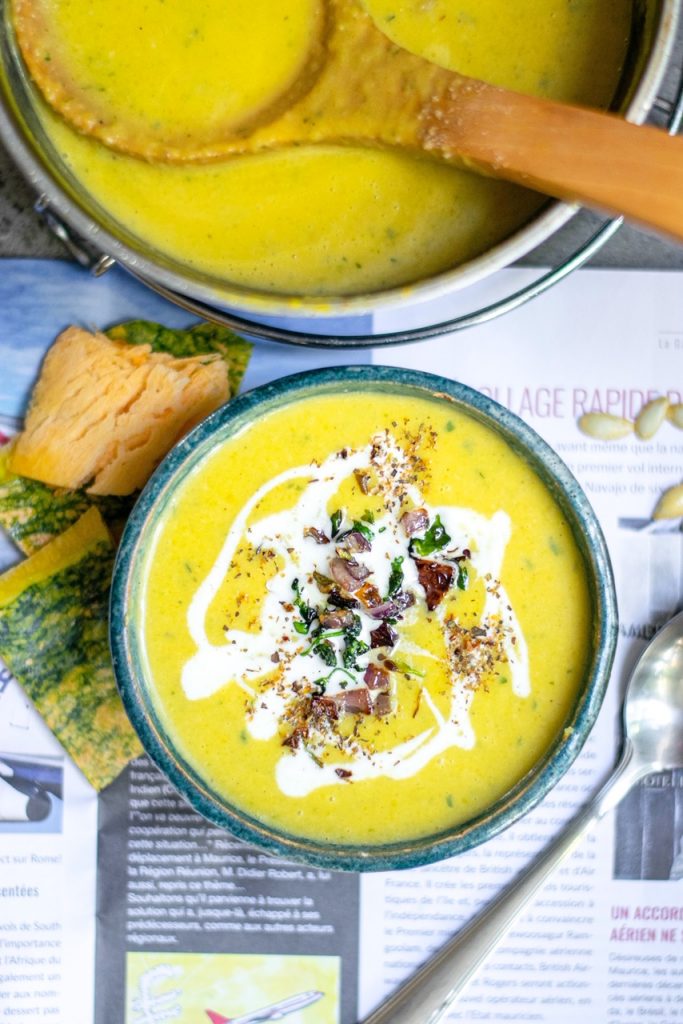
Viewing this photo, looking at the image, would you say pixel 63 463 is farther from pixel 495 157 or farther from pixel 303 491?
pixel 495 157

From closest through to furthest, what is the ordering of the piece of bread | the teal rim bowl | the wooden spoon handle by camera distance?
the wooden spoon handle → the teal rim bowl → the piece of bread

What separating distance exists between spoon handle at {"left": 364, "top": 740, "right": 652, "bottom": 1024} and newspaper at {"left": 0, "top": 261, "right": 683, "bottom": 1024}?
14 mm

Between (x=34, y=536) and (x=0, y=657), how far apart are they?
12cm

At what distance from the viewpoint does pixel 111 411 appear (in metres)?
0.96

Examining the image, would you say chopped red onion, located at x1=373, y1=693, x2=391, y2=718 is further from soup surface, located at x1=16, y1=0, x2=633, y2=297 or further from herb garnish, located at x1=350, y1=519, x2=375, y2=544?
soup surface, located at x1=16, y1=0, x2=633, y2=297

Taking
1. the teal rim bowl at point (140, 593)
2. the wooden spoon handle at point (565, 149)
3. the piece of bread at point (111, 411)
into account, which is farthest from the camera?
the piece of bread at point (111, 411)

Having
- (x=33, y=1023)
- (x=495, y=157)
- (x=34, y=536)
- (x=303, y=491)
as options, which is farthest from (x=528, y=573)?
(x=33, y=1023)

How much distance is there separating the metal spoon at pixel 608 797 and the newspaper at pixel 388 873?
0.6 inches

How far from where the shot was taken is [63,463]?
96 centimetres

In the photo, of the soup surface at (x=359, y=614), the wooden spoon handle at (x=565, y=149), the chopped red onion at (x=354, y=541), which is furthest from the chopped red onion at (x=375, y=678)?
the wooden spoon handle at (x=565, y=149)

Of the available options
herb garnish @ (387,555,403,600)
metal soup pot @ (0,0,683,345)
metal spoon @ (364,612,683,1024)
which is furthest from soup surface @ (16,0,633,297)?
metal spoon @ (364,612,683,1024)

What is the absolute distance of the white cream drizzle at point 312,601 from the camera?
2.87 feet

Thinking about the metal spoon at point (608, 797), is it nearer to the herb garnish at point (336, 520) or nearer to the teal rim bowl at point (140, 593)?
the teal rim bowl at point (140, 593)

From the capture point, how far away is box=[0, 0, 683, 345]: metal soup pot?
0.78 m
